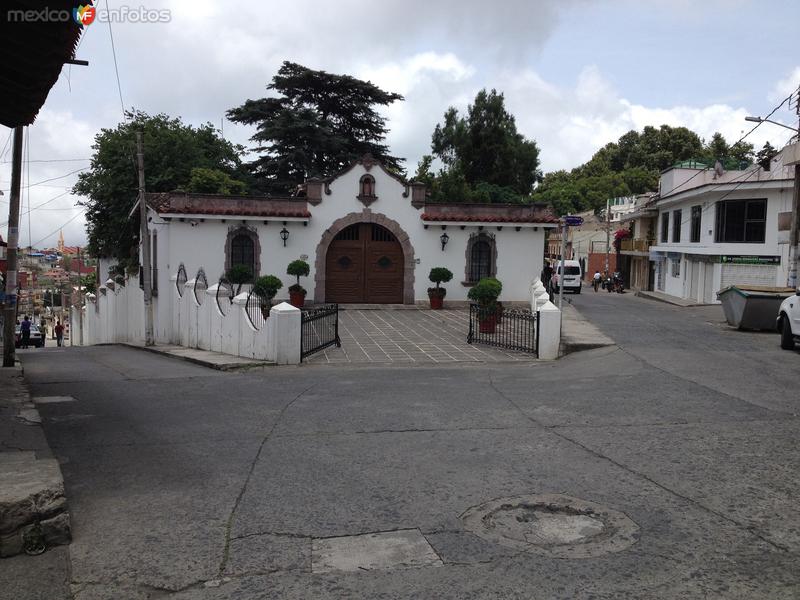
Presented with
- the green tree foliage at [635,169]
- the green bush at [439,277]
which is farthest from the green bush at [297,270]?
the green tree foliage at [635,169]

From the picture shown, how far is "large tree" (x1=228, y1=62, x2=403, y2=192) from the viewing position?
3884cm

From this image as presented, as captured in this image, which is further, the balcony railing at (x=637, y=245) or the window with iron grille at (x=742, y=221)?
the balcony railing at (x=637, y=245)

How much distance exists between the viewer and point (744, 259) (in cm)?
3209

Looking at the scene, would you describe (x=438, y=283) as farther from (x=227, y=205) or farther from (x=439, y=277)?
(x=227, y=205)

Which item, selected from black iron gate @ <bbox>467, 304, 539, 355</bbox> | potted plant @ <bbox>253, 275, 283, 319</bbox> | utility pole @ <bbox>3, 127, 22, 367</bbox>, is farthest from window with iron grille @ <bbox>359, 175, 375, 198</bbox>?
utility pole @ <bbox>3, 127, 22, 367</bbox>

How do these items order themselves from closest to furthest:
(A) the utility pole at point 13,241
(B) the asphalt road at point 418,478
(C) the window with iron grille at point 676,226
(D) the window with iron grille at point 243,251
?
1. (B) the asphalt road at point 418,478
2. (A) the utility pole at point 13,241
3. (D) the window with iron grille at point 243,251
4. (C) the window with iron grille at point 676,226

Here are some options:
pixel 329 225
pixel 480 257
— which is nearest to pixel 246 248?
pixel 329 225

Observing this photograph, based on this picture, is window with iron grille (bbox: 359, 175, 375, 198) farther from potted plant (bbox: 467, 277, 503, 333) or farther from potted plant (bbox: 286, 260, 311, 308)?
potted plant (bbox: 467, 277, 503, 333)

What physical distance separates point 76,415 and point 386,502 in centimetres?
564

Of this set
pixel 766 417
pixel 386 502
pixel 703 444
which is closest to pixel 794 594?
pixel 386 502

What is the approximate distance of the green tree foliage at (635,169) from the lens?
69.6 m

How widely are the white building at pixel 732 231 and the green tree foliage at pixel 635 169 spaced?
105 ft

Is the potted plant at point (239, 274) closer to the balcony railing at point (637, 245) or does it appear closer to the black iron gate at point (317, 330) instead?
the black iron gate at point (317, 330)

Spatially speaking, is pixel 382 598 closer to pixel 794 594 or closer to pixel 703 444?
pixel 794 594
